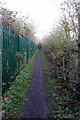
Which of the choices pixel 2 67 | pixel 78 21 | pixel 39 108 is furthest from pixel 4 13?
pixel 39 108

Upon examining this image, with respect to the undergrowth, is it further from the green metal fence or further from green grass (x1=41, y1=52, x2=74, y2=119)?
the green metal fence

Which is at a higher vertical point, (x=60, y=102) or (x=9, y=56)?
(x=9, y=56)

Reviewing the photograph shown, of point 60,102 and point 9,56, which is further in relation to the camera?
point 9,56

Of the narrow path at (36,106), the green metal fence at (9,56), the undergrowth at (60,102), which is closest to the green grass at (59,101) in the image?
the undergrowth at (60,102)

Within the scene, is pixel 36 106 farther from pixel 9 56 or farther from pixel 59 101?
pixel 9 56

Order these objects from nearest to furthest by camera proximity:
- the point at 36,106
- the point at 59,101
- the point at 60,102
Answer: the point at 36,106
the point at 60,102
the point at 59,101

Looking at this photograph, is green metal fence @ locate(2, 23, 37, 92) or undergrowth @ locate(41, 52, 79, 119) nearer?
undergrowth @ locate(41, 52, 79, 119)

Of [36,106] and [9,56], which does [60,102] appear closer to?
[36,106]

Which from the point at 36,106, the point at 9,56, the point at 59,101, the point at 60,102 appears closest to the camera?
the point at 36,106

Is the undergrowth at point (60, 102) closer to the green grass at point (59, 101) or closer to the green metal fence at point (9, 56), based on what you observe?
the green grass at point (59, 101)

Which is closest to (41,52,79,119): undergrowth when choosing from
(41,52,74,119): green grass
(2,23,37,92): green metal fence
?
(41,52,74,119): green grass

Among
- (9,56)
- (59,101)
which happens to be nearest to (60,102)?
(59,101)

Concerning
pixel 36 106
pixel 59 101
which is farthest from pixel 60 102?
pixel 36 106

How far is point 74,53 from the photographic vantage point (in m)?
7.57
